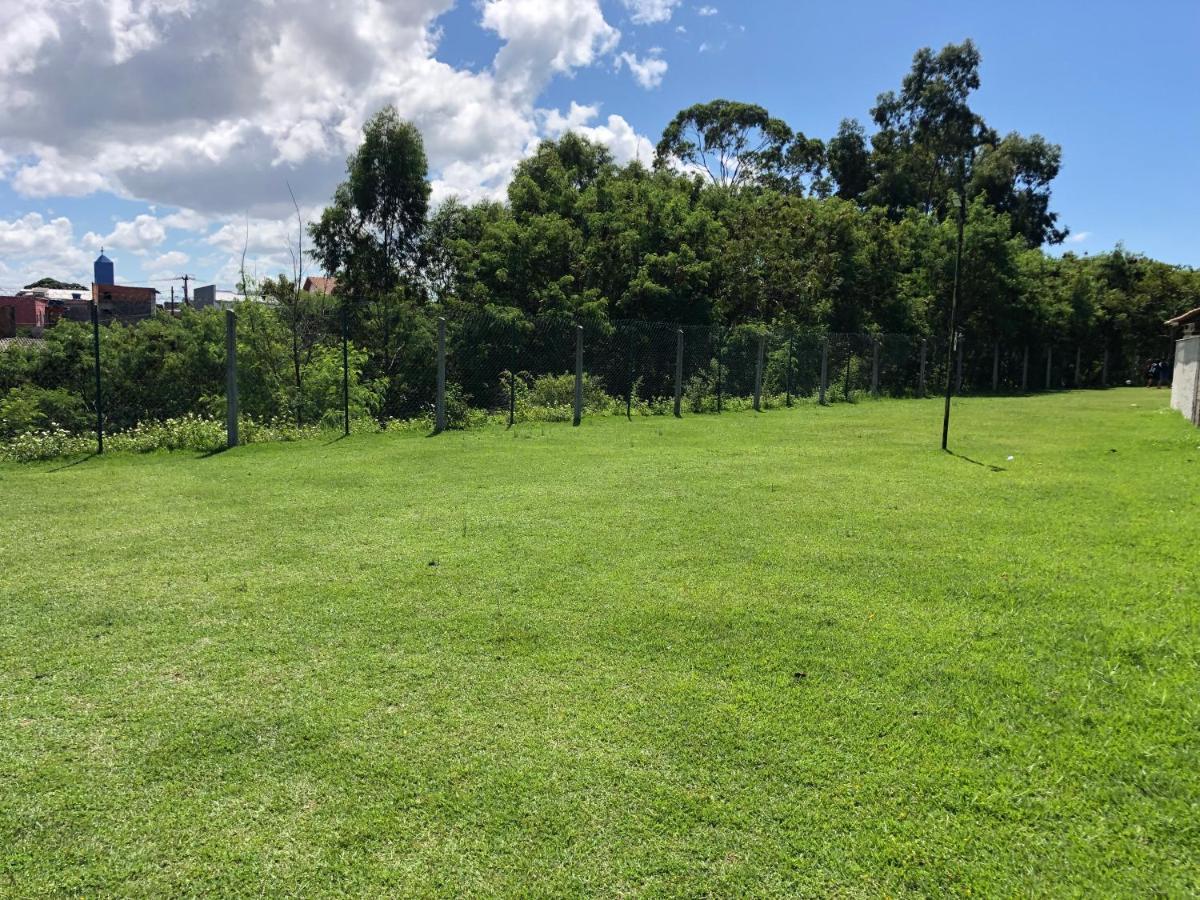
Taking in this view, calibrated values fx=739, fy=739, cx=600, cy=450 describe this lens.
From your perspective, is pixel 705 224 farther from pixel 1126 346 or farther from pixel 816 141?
pixel 1126 346

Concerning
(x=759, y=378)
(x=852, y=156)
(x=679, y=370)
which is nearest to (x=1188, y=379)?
(x=759, y=378)

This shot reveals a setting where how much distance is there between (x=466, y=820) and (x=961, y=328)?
98.9ft

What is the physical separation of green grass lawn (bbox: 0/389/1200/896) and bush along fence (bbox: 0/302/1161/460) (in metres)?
3.78

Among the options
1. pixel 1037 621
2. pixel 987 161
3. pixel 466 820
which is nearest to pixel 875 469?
pixel 1037 621

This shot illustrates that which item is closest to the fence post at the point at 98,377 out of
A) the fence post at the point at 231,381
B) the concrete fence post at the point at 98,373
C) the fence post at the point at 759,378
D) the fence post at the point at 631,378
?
the concrete fence post at the point at 98,373

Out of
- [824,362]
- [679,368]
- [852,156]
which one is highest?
[852,156]

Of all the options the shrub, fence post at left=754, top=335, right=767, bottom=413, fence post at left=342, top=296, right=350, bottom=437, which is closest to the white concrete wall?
fence post at left=754, top=335, right=767, bottom=413

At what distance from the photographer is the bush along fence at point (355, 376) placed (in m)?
9.74

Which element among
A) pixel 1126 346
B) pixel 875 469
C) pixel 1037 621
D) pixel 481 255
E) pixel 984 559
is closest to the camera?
pixel 1037 621

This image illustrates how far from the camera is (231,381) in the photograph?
9945mm

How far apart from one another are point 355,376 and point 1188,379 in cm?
1609

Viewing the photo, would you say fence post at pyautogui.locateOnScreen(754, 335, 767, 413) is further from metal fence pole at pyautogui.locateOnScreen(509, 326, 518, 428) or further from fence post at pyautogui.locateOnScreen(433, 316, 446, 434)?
fence post at pyautogui.locateOnScreen(433, 316, 446, 434)

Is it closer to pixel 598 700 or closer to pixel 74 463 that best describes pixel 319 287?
pixel 74 463

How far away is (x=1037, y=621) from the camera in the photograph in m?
3.86
